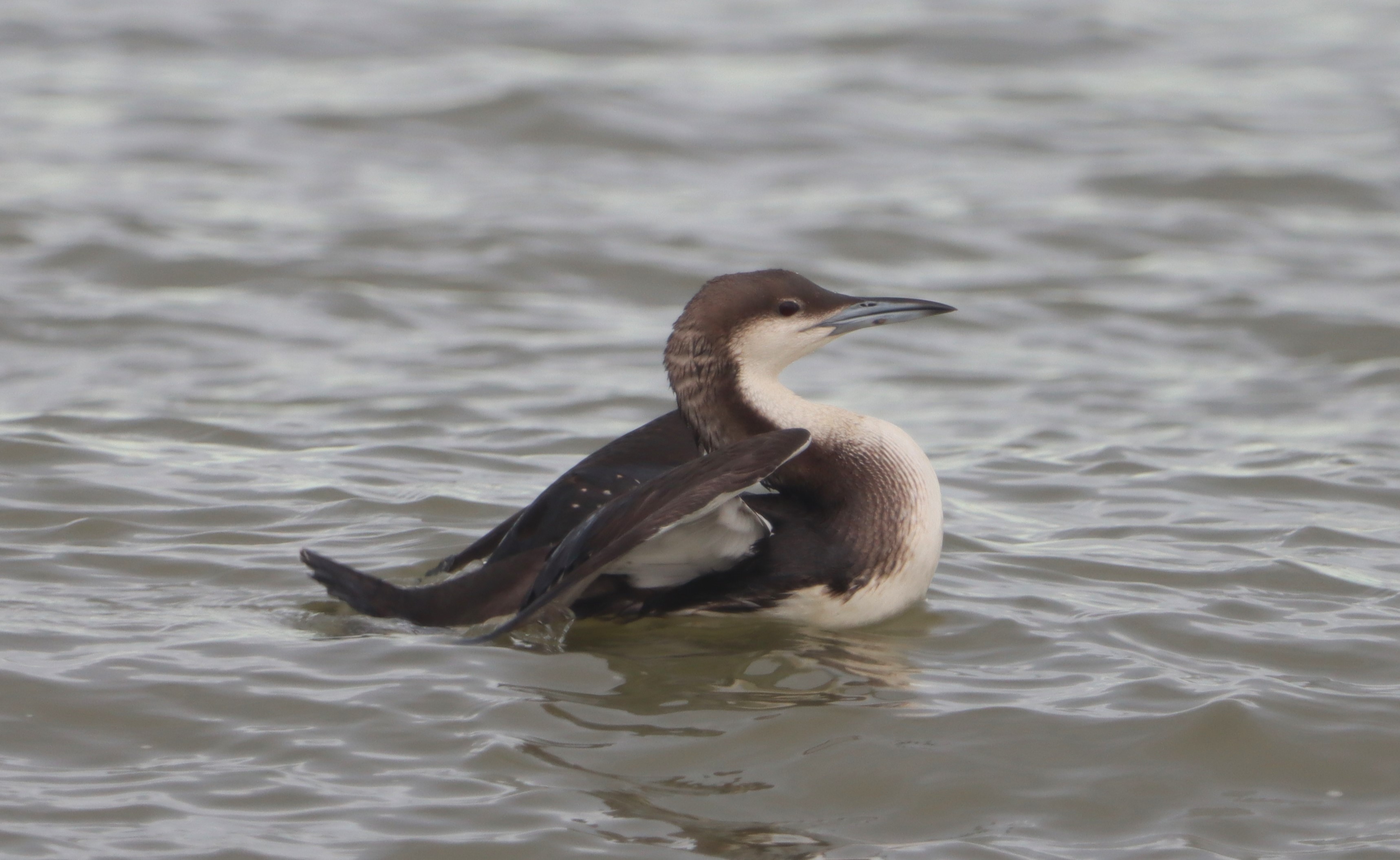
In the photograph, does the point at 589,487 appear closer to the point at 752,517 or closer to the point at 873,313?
the point at 752,517

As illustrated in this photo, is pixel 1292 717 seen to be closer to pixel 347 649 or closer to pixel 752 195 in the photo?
pixel 347 649

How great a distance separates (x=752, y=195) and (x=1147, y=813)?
7322mm

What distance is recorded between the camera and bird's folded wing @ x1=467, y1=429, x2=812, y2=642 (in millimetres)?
3920

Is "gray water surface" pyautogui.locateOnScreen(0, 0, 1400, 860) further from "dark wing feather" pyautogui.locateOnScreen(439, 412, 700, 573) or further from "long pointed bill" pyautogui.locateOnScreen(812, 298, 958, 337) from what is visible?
"long pointed bill" pyautogui.locateOnScreen(812, 298, 958, 337)

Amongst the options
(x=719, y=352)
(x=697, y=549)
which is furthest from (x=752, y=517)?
(x=719, y=352)

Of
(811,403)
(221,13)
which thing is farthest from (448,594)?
(221,13)

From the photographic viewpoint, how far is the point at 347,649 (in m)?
4.36

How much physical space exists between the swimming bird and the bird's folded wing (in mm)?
44

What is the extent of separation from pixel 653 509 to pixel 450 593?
0.76m

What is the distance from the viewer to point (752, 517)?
4.41 metres

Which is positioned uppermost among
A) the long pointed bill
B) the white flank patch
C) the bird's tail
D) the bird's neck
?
the long pointed bill

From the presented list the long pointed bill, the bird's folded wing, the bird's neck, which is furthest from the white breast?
the bird's folded wing

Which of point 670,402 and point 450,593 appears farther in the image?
point 670,402

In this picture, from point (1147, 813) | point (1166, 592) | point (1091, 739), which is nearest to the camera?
point (1147, 813)
